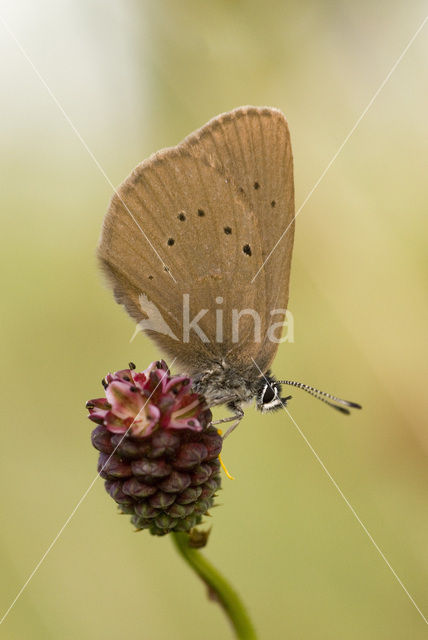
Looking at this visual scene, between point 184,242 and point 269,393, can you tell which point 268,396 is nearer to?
point 269,393

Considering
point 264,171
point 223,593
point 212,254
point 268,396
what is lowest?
point 223,593

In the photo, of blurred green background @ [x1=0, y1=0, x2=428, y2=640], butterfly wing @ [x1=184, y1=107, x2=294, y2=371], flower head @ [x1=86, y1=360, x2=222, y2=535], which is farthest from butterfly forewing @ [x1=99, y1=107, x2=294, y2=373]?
blurred green background @ [x1=0, y1=0, x2=428, y2=640]

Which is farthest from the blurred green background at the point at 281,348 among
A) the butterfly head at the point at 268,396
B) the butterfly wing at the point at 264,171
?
the butterfly wing at the point at 264,171

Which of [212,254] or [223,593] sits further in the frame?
[212,254]

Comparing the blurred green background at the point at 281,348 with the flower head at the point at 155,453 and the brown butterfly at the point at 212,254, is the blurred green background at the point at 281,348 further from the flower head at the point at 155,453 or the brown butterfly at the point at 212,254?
the flower head at the point at 155,453

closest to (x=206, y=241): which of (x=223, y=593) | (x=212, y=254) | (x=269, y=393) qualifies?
(x=212, y=254)

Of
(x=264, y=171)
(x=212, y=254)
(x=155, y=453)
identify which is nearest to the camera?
(x=155, y=453)

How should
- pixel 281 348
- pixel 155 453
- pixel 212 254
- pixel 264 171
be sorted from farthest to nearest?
pixel 281 348
pixel 212 254
pixel 264 171
pixel 155 453
